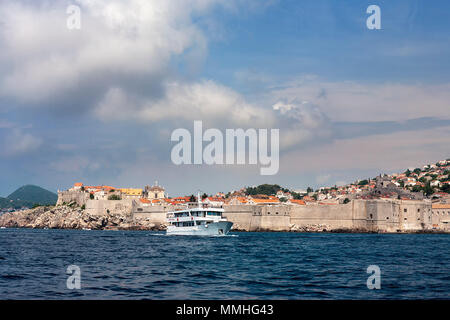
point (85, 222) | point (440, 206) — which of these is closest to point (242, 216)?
point (85, 222)

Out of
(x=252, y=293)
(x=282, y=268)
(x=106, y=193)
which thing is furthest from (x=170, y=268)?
(x=106, y=193)

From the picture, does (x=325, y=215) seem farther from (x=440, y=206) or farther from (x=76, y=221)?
(x=76, y=221)

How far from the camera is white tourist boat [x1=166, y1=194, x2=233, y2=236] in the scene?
4519 cm

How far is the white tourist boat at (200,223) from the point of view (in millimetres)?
45188

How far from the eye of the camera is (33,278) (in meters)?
13.6

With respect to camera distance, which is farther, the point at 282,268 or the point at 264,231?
the point at 264,231

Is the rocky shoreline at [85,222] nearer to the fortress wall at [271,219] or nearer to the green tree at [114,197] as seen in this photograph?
the fortress wall at [271,219]

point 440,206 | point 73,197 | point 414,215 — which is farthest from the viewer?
point 73,197

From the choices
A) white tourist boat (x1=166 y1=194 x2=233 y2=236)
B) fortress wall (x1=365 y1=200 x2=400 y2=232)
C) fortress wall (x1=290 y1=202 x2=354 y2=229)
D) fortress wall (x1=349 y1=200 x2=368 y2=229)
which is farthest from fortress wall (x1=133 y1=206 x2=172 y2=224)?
fortress wall (x1=365 y1=200 x2=400 y2=232)

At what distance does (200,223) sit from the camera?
46656 millimetres

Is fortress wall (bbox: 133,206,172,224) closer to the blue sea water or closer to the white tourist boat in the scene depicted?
the white tourist boat
